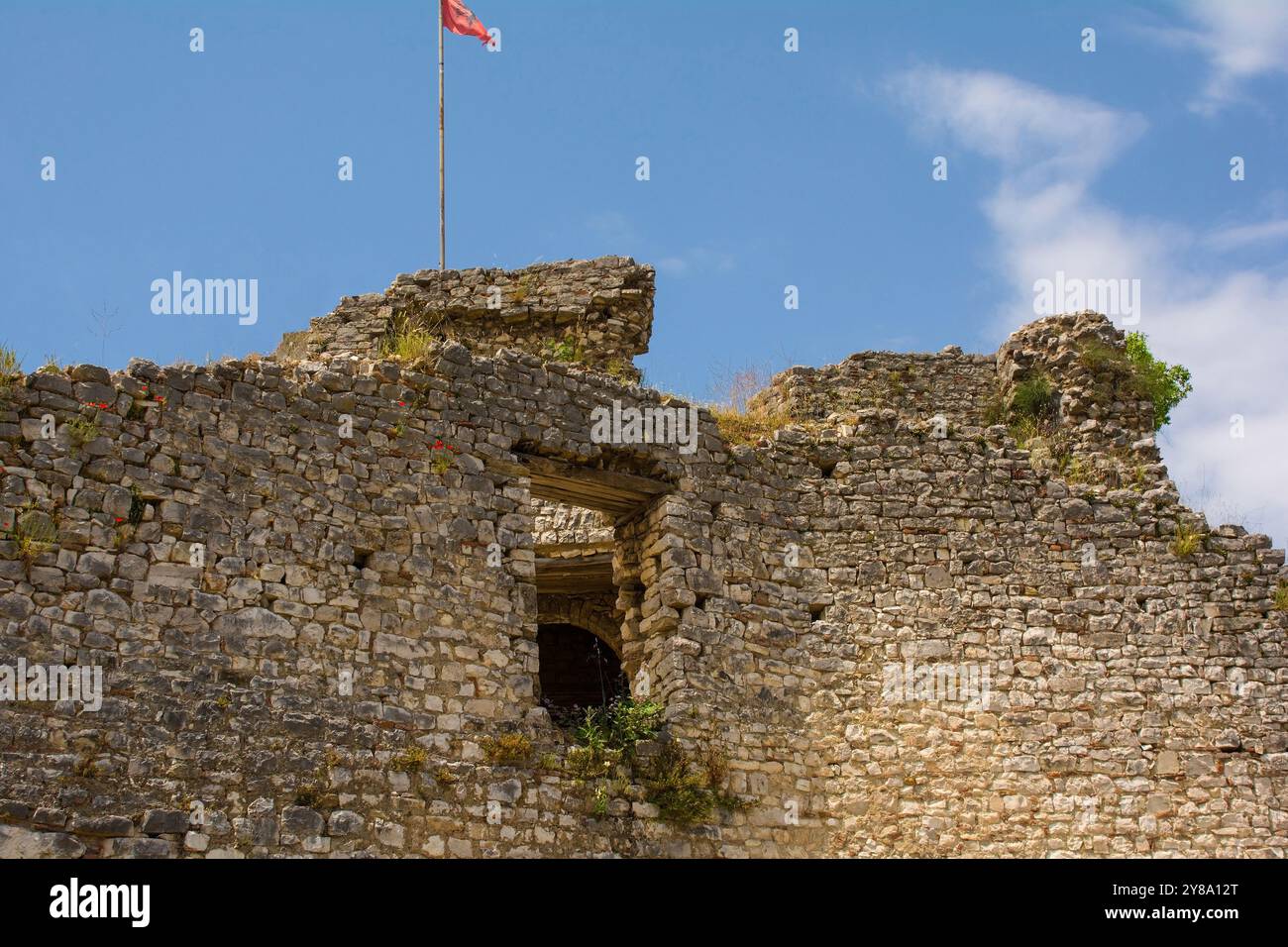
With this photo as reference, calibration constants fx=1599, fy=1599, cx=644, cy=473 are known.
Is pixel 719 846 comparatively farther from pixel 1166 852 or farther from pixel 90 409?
pixel 90 409

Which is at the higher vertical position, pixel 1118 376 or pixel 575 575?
pixel 1118 376

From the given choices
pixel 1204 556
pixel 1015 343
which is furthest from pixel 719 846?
pixel 1015 343

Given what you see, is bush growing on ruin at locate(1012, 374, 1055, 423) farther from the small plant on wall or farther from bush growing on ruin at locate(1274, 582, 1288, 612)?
the small plant on wall

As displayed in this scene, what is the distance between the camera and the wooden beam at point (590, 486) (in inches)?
533

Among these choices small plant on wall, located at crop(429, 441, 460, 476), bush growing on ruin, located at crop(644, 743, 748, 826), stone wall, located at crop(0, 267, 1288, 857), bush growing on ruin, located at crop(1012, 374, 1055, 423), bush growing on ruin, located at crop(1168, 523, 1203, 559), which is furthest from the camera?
bush growing on ruin, located at crop(1012, 374, 1055, 423)

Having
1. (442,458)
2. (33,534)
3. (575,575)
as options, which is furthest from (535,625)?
(575,575)

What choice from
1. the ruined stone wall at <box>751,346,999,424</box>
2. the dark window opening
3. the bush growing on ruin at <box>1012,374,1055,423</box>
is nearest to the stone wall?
the bush growing on ruin at <box>1012,374,1055,423</box>

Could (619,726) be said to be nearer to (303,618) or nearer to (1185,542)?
(303,618)
